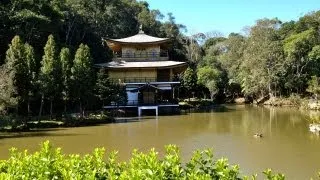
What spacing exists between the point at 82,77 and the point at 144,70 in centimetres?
1093

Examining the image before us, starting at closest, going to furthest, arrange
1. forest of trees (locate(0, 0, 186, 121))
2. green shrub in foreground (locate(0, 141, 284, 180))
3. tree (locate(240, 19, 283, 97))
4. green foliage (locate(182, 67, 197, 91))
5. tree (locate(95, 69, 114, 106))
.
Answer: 1. green shrub in foreground (locate(0, 141, 284, 180))
2. forest of trees (locate(0, 0, 186, 121))
3. tree (locate(95, 69, 114, 106))
4. green foliage (locate(182, 67, 197, 91))
5. tree (locate(240, 19, 283, 97))

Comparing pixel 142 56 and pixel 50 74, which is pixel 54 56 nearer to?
pixel 50 74

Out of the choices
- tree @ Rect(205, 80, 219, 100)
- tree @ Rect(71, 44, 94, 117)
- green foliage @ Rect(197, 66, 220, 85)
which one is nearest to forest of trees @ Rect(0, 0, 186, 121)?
tree @ Rect(71, 44, 94, 117)

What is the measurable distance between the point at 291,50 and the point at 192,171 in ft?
152

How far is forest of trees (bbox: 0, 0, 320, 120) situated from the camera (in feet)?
89.4

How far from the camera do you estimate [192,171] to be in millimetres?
4988

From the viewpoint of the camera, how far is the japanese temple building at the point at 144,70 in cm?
3762

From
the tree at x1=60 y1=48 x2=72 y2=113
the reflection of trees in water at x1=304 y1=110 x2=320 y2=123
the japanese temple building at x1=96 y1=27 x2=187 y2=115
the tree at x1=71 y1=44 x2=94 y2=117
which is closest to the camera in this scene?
the reflection of trees in water at x1=304 y1=110 x2=320 y2=123

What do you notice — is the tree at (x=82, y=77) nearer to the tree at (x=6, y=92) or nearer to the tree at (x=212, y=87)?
the tree at (x=6, y=92)

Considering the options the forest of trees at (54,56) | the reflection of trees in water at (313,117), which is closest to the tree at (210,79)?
the forest of trees at (54,56)

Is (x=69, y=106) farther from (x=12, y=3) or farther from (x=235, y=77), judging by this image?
(x=235, y=77)

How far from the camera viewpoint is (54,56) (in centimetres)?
2795

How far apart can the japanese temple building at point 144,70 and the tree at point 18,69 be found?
10.2 m

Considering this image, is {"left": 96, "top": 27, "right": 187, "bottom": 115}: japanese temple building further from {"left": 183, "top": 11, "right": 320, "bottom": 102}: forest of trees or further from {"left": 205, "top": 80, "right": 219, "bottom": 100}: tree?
{"left": 205, "top": 80, "right": 219, "bottom": 100}: tree
